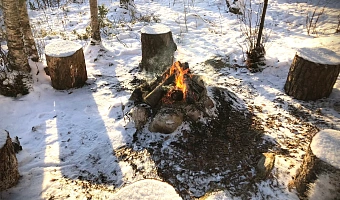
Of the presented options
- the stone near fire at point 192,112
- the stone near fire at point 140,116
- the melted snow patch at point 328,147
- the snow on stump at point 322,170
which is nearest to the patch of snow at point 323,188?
the snow on stump at point 322,170

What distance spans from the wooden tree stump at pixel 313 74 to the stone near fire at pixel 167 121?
2446 mm

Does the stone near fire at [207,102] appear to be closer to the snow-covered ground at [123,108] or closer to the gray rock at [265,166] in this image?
the snow-covered ground at [123,108]

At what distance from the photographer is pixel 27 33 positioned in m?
5.22

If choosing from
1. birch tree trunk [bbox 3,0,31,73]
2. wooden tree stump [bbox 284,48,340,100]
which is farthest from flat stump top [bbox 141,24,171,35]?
wooden tree stump [bbox 284,48,340,100]

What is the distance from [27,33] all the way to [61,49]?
1.14 meters

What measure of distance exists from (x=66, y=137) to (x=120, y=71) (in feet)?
7.98

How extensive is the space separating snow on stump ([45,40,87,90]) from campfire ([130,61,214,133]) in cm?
179

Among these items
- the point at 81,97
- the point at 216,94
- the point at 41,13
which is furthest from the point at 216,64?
the point at 41,13

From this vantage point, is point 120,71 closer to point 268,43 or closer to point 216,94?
point 216,94

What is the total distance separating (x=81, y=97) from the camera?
15.4 ft

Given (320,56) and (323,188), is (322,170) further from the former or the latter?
(320,56)

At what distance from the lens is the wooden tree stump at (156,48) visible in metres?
5.26

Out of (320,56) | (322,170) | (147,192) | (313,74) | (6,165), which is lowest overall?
(6,165)

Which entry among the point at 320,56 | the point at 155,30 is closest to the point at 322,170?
the point at 320,56
